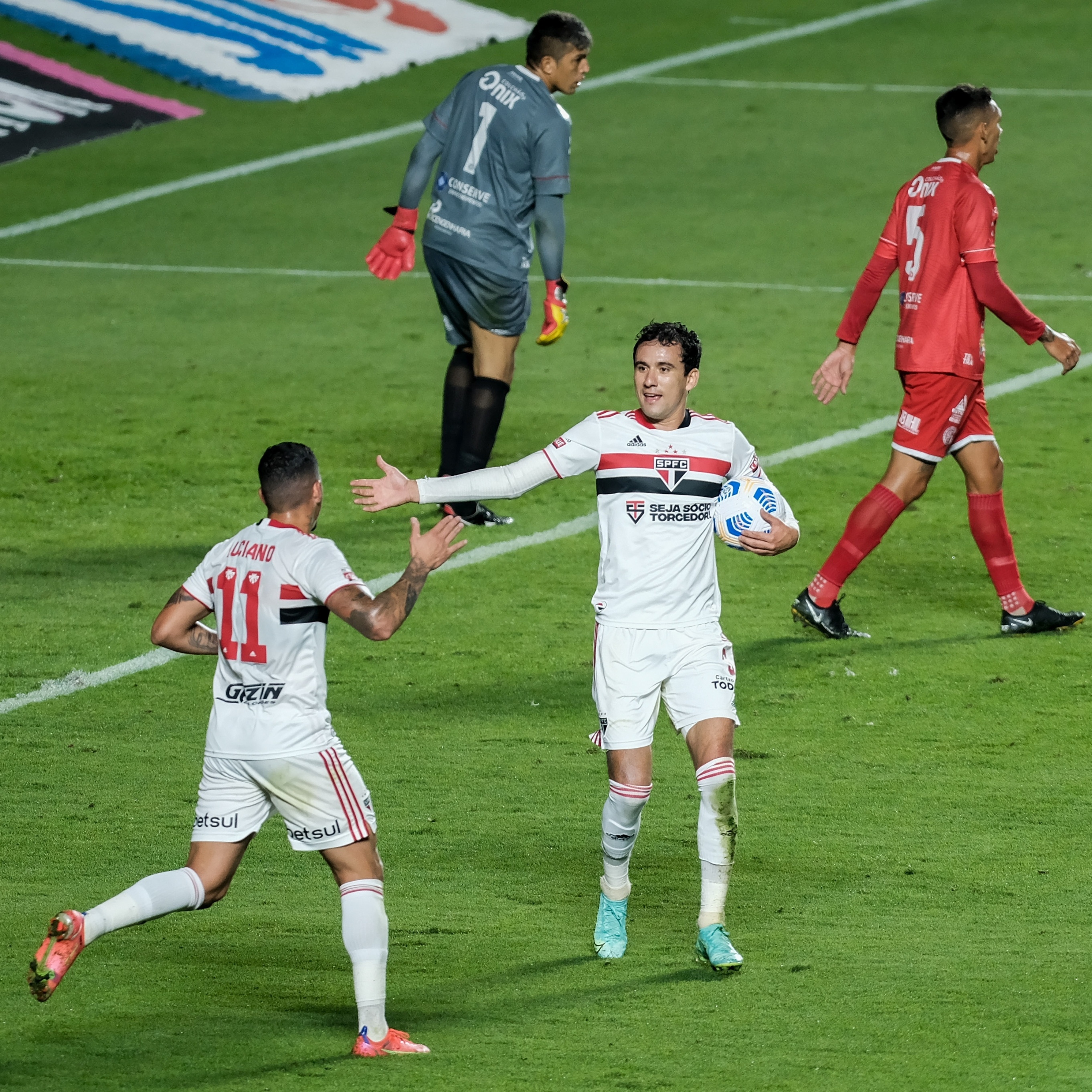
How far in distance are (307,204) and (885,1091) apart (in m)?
15.2

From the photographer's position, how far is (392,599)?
18.3 feet

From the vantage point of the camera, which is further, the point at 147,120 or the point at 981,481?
the point at 147,120

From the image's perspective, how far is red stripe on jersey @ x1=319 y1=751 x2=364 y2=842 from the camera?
5.68 m

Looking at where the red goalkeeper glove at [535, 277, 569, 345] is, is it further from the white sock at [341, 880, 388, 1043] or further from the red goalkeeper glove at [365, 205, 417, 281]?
the white sock at [341, 880, 388, 1043]

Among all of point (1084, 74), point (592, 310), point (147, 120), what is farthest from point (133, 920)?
point (1084, 74)

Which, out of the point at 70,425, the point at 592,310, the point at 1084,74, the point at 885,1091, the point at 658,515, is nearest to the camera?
the point at 885,1091

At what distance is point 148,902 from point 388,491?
1.42 meters

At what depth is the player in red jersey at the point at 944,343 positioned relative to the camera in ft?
30.3

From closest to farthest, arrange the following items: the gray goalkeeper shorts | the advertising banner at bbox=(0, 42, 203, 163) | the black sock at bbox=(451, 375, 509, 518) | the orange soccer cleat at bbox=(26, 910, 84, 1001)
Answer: the orange soccer cleat at bbox=(26, 910, 84, 1001), the gray goalkeeper shorts, the black sock at bbox=(451, 375, 509, 518), the advertising banner at bbox=(0, 42, 203, 163)

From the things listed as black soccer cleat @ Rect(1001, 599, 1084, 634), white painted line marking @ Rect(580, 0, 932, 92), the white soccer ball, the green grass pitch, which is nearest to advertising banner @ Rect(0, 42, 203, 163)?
the green grass pitch

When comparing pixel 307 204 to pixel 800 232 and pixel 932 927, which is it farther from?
pixel 932 927

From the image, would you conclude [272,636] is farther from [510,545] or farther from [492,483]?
[510,545]

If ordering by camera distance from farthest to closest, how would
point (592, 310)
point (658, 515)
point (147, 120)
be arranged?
point (147, 120), point (592, 310), point (658, 515)

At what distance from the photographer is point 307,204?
1941 cm
